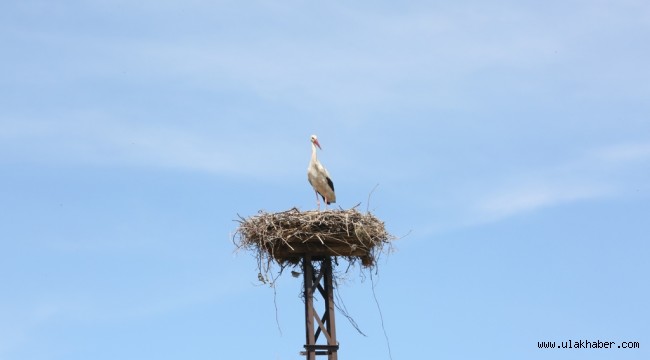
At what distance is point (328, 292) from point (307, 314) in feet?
1.37

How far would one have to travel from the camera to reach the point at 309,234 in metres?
12.8

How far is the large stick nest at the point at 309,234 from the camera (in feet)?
42.1

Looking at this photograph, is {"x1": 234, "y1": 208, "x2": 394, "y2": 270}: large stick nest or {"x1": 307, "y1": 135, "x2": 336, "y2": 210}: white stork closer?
{"x1": 234, "y1": 208, "x2": 394, "y2": 270}: large stick nest

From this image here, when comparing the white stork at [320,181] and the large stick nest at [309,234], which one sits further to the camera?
the white stork at [320,181]

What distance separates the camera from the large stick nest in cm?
1284

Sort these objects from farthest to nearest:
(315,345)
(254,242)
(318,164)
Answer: (318,164)
(254,242)
(315,345)

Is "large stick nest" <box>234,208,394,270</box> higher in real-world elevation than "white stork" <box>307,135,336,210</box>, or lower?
lower

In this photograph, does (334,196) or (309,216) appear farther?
(334,196)

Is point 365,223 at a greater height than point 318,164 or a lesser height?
lesser

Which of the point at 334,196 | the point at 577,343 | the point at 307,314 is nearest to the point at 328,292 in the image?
the point at 307,314

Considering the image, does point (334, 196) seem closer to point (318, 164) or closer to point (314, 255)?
point (318, 164)

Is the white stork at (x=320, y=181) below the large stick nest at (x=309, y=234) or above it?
above

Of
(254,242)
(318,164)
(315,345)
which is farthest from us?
(318,164)

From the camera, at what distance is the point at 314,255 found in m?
13.1
